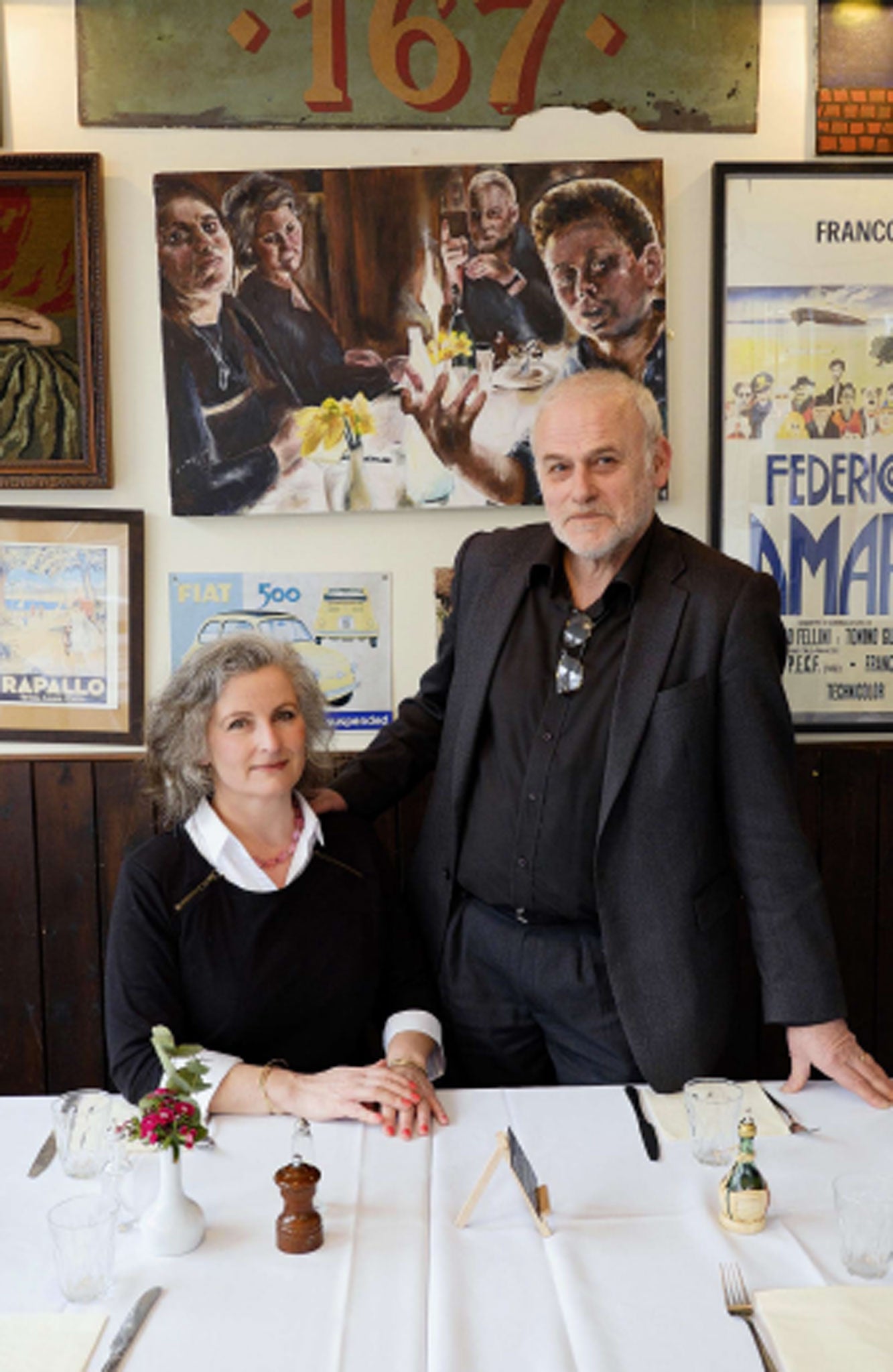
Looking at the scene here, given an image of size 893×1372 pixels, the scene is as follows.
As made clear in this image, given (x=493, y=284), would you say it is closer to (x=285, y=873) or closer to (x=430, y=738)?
(x=430, y=738)

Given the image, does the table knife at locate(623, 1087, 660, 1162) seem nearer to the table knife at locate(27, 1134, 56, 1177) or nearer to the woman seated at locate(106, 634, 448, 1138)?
the woman seated at locate(106, 634, 448, 1138)

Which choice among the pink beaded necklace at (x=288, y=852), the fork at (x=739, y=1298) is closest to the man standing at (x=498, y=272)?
the pink beaded necklace at (x=288, y=852)

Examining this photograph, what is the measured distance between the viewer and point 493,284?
2629mm

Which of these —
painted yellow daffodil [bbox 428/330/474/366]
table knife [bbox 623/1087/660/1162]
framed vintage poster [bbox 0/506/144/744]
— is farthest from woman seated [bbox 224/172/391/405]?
table knife [bbox 623/1087/660/1162]

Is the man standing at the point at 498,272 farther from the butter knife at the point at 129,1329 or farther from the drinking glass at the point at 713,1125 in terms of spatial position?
the butter knife at the point at 129,1329

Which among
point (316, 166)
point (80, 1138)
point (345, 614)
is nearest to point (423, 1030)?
point (80, 1138)

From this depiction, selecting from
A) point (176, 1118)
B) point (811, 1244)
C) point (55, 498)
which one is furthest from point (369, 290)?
point (811, 1244)

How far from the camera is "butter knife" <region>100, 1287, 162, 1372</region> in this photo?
1171mm

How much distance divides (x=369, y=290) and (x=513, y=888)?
141 centimetres

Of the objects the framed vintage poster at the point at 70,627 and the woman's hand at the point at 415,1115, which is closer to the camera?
the woman's hand at the point at 415,1115

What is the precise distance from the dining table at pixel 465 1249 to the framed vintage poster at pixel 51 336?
153cm

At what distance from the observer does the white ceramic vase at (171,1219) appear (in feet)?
4.43

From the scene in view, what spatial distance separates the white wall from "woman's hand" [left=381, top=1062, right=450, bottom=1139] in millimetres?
1190

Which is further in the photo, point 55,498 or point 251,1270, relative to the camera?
point 55,498
